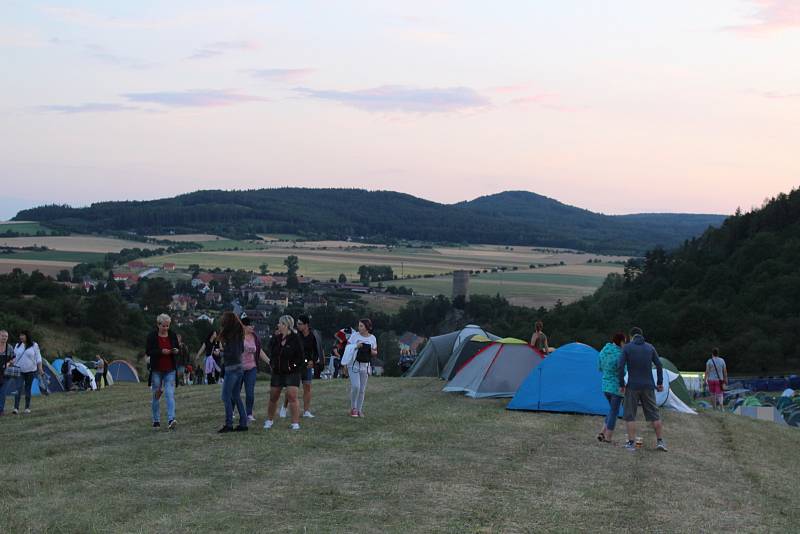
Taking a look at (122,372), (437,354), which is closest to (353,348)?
(437,354)

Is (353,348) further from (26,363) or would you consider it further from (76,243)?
(76,243)

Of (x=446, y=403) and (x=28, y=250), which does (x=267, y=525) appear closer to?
(x=446, y=403)

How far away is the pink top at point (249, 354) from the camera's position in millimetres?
15531

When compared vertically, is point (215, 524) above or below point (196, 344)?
above

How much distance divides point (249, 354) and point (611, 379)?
18.7 ft

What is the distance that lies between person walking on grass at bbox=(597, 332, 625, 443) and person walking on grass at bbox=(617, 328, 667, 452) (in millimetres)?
343

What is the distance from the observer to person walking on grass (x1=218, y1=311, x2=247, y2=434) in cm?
1495

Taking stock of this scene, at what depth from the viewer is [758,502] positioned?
1159 centimetres

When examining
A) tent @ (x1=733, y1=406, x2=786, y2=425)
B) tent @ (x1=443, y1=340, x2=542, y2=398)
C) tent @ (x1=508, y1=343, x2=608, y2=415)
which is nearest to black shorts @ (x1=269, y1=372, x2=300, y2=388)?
tent @ (x1=508, y1=343, x2=608, y2=415)

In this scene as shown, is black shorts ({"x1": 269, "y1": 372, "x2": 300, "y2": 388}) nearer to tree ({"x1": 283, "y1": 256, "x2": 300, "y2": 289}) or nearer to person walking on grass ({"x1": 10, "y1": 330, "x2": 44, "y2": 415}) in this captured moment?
person walking on grass ({"x1": 10, "y1": 330, "x2": 44, "y2": 415})

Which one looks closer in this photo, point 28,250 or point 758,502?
point 758,502

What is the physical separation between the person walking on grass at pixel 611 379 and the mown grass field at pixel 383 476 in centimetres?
52

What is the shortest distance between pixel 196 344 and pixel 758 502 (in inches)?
2116

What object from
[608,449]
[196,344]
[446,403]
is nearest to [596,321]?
[196,344]
